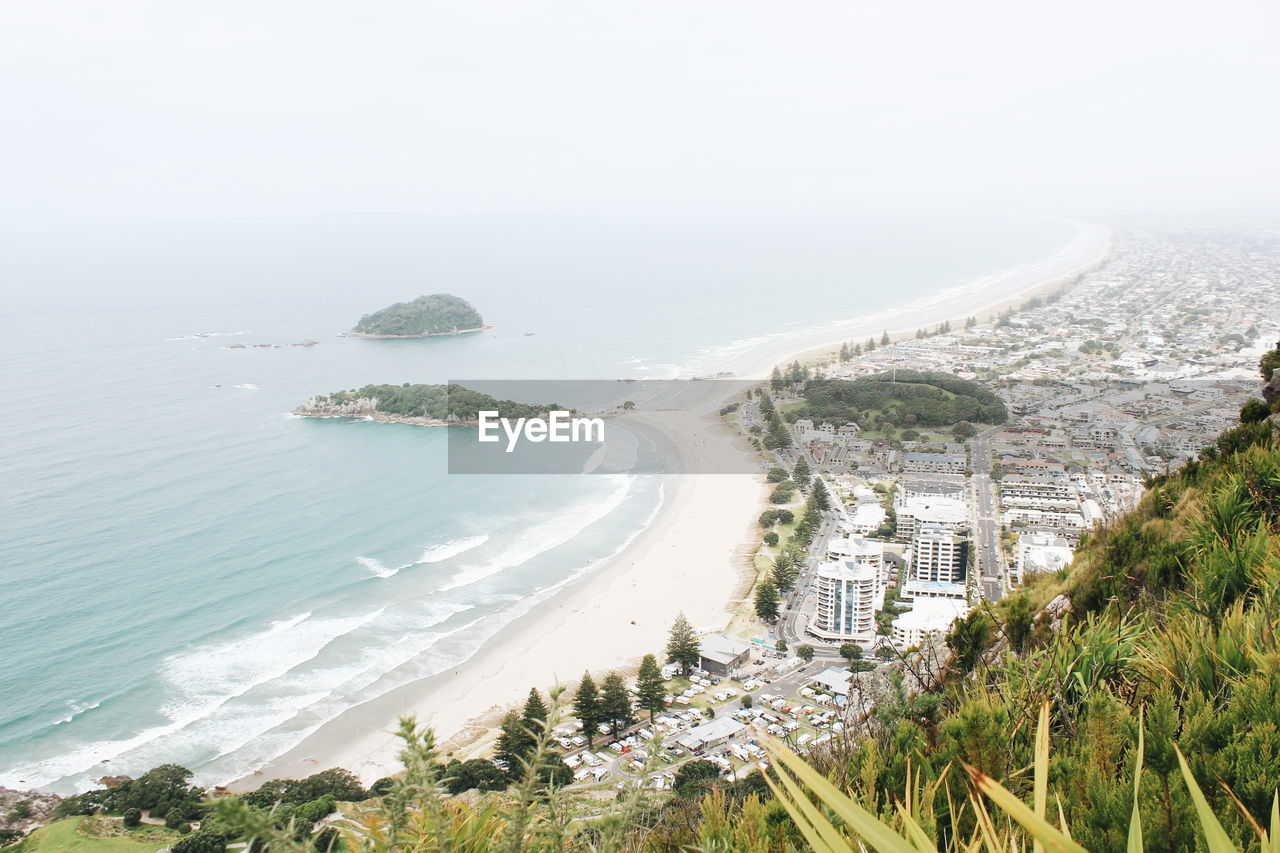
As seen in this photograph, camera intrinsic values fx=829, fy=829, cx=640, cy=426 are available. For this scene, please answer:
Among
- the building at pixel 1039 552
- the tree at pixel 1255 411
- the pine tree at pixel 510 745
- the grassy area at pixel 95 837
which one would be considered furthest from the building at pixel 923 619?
the grassy area at pixel 95 837

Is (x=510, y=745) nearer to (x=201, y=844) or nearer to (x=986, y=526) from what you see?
(x=201, y=844)

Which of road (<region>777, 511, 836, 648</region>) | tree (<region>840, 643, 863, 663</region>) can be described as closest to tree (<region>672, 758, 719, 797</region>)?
tree (<region>840, 643, 863, 663</region>)

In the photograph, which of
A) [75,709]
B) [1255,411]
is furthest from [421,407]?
[1255,411]

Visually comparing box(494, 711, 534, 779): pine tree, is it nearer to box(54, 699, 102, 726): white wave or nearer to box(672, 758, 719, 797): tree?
box(672, 758, 719, 797): tree

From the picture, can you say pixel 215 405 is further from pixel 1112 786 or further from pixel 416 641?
pixel 1112 786

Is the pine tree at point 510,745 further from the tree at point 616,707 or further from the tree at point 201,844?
the tree at point 201,844

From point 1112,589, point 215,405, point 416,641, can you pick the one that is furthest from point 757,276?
point 1112,589
